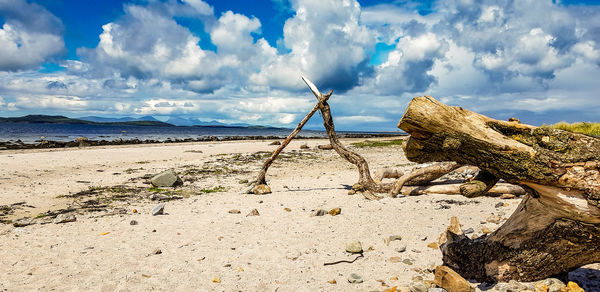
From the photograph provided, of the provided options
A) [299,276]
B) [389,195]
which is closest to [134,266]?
[299,276]

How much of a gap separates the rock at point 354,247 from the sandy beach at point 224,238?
0.12 m

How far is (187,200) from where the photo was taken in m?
11.0

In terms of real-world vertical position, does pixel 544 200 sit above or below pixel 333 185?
above

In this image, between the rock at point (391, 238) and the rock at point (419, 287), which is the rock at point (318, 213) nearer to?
the rock at point (391, 238)

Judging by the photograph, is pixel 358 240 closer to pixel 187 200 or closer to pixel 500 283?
pixel 500 283

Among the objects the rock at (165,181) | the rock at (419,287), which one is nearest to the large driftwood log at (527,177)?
the rock at (419,287)

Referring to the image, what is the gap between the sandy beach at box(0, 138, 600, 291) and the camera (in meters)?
5.32

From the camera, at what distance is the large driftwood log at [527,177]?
11.6ft

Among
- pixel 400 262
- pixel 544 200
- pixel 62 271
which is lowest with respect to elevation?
pixel 62 271

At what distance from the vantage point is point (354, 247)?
612cm

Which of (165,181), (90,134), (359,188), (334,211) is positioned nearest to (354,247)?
(334,211)

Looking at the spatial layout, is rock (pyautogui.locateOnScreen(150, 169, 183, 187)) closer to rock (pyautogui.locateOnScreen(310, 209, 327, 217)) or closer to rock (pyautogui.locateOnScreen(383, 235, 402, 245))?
rock (pyautogui.locateOnScreen(310, 209, 327, 217))

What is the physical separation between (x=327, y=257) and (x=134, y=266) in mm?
3493

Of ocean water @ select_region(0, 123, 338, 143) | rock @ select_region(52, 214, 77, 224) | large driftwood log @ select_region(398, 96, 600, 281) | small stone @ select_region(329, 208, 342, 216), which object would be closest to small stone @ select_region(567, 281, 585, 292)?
large driftwood log @ select_region(398, 96, 600, 281)
